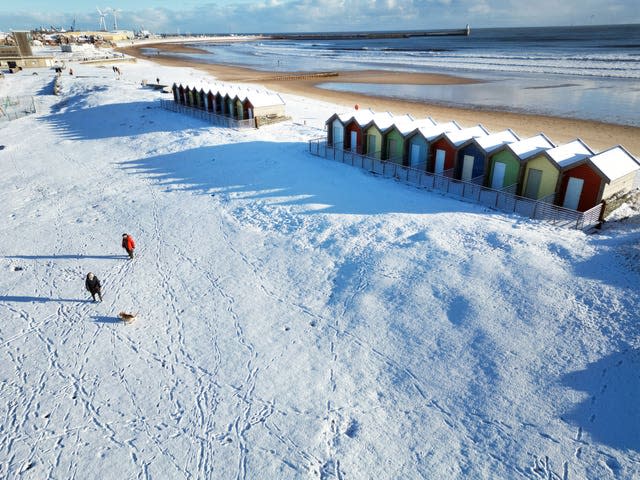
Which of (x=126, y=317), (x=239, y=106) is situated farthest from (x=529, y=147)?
(x=239, y=106)

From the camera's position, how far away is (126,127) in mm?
42281

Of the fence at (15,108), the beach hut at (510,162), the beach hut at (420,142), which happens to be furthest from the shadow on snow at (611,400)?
the fence at (15,108)

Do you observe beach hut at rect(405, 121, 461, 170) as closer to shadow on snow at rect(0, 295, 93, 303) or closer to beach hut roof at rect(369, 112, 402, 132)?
beach hut roof at rect(369, 112, 402, 132)

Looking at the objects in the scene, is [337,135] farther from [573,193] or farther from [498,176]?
[573,193]

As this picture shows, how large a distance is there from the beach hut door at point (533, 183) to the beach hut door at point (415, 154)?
6.82 metres

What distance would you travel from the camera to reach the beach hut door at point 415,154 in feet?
88.1

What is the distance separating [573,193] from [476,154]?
5386 millimetres

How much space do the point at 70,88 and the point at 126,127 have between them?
117 feet

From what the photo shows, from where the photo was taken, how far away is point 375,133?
29.1 metres

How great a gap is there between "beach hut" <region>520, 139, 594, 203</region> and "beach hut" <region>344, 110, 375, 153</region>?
11283 mm

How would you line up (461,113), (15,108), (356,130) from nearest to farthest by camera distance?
(356,130)
(461,113)
(15,108)

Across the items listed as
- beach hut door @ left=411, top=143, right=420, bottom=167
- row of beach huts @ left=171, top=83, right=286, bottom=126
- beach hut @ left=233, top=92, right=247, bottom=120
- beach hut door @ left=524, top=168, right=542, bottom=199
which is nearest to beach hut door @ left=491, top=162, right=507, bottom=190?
beach hut door @ left=524, top=168, right=542, bottom=199

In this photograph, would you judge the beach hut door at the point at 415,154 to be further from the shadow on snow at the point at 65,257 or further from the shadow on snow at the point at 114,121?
the shadow on snow at the point at 114,121

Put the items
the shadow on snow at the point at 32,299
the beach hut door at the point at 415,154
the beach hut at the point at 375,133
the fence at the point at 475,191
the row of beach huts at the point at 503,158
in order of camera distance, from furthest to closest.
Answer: the beach hut at the point at 375,133 < the beach hut door at the point at 415,154 < the row of beach huts at the point at 503,158 < the fence at the point at 475,191 < the shadow on snow at the point at 32,299
